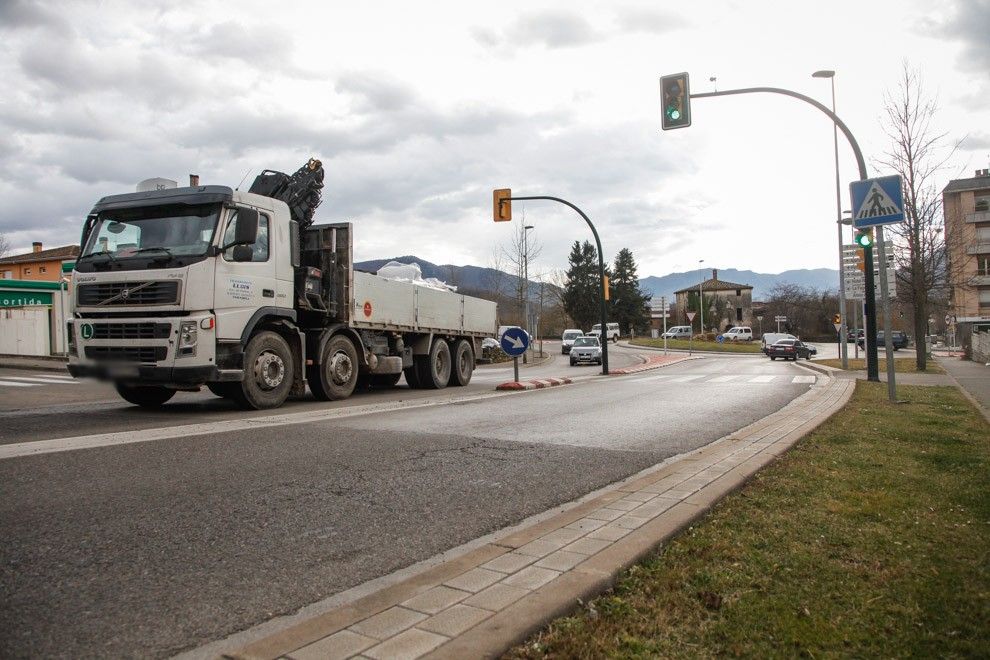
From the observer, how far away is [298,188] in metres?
12.8

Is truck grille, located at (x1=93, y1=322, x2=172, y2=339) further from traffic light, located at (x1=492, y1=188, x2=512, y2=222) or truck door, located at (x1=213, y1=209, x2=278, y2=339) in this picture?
traffic light, located at (x1=492, y1=188, x2=512, y2=222)

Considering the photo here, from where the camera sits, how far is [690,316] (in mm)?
44656

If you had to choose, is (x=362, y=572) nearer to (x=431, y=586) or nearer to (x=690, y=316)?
(x=431, y=586)

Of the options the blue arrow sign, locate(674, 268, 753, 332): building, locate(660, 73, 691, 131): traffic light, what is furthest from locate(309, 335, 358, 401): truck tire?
locate(674, 268, 753, 332): building

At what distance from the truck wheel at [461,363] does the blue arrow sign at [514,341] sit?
7.25 ft

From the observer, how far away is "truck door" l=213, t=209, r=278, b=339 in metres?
9.88

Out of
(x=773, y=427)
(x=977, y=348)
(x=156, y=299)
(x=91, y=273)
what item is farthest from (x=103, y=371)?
(x=977, y=348)

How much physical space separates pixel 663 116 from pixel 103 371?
11269 mm

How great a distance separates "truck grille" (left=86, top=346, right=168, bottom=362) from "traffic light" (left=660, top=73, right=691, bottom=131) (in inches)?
412

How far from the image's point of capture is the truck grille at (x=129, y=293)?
9.44 m

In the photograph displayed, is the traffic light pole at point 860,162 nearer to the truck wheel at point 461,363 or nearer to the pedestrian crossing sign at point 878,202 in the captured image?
the pedestrian crossing sign at point 878,202

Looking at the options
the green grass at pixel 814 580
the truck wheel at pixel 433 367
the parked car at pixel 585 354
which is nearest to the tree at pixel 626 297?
the parked car at pixel 585 354

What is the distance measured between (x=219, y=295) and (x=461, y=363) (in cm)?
866

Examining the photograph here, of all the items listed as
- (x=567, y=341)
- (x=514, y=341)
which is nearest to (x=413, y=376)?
(x=514, y=341)
